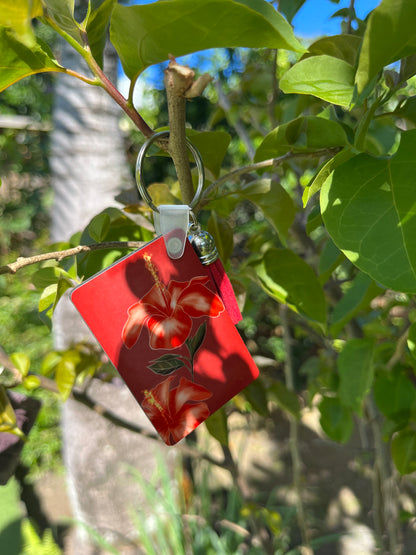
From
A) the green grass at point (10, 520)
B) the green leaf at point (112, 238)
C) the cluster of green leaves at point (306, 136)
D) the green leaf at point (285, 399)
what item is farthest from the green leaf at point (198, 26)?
the green grass at point (10, 520)

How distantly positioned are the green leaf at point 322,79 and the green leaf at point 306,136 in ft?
0.08

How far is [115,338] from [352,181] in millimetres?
243

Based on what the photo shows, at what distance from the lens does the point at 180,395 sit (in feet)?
1.41

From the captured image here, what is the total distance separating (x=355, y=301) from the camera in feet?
2.03

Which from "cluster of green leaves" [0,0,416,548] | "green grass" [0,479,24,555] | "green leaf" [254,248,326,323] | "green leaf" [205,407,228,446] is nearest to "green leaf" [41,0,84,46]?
"cluster of green leaves" [0,0,416,548]

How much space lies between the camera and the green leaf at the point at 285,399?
778mm

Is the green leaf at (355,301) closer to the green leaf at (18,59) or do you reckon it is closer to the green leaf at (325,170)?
the green leaf at (325,170)

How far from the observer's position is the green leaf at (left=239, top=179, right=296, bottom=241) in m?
0.50

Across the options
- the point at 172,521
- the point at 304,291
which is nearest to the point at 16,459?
the point at 304,291

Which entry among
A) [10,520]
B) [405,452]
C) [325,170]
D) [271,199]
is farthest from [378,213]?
[10,520]

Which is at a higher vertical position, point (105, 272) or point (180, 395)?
point (105, 272)

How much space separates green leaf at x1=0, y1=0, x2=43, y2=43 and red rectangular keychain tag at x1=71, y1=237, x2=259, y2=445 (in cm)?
19

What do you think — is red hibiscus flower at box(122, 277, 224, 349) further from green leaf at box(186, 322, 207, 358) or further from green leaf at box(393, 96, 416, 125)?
green leaf at box(393, 96, 416, 125)

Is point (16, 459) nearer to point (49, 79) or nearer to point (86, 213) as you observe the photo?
point (86, 213)
